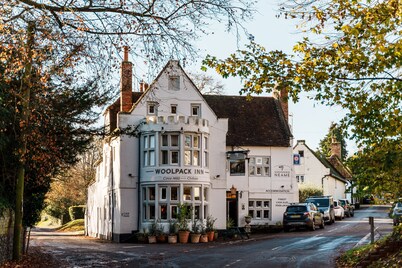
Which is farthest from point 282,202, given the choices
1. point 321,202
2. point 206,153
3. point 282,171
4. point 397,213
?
point 397,213


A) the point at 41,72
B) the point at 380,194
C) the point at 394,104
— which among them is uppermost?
the point at 41,72

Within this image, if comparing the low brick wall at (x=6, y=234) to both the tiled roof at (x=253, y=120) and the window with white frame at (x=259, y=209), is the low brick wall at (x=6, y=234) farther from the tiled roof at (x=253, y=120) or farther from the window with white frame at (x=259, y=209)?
the window with white frame at (x=259, y=209)

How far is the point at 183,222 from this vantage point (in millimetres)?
33969

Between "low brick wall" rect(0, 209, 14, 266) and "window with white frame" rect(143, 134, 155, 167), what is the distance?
15594 millimetres

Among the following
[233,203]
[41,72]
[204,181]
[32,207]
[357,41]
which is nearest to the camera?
[357,41]

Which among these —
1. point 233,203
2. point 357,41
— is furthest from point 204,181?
point 357,41

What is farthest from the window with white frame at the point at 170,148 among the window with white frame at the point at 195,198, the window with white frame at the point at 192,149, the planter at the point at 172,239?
the planter at the point at 172,239

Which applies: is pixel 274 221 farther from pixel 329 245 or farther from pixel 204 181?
pixel 329 245

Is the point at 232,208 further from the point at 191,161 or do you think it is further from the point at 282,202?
the point at 191,161

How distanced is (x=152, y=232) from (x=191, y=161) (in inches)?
188

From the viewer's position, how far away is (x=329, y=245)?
87.0ft

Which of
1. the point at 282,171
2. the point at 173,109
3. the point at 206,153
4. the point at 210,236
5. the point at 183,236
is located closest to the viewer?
the point at 183,236

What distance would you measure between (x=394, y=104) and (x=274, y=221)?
30.1 m

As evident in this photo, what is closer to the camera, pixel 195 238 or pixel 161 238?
pixel 195 238
